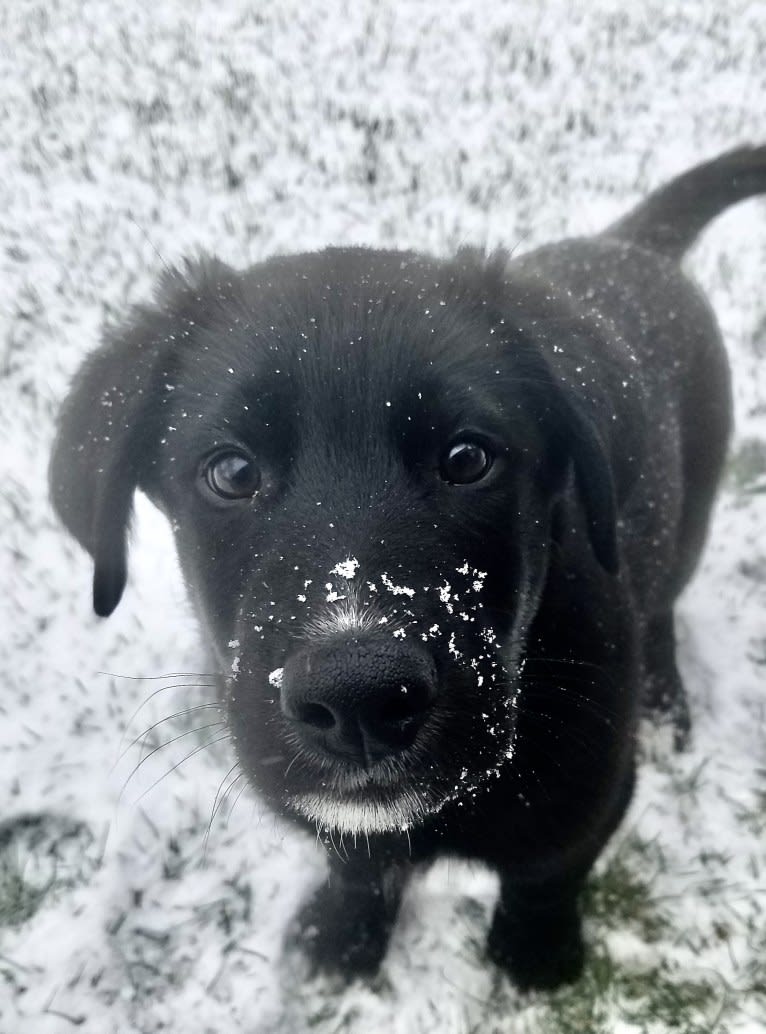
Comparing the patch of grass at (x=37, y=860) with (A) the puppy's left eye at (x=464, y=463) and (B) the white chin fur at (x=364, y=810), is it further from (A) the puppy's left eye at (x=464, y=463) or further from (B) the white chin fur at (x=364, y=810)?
(A) the puppy's left eye at (x=464, y=463)

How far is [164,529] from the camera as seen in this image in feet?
12.8

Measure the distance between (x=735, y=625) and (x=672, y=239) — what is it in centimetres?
160

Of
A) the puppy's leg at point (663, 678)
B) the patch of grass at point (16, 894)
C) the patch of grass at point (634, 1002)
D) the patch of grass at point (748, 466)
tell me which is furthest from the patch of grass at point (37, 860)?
the patch of grass at point (748, 466)

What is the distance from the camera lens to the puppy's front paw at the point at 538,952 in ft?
8.52

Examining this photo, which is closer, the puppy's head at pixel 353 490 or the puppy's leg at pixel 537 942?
the puppy's head at pixel 353 490

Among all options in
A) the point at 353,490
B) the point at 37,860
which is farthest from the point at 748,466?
the point at 37,860

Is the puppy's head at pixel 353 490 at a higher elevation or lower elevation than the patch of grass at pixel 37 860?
higher

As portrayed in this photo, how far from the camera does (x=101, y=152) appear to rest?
577 centimetres

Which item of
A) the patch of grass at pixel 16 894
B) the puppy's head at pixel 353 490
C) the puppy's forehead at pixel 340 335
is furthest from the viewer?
the patch of grass at pixel 16 894

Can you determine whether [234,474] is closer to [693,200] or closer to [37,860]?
[37,860]

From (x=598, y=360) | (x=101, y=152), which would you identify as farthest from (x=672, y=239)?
(x=101, y=152)

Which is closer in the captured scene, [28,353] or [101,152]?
[28,353]

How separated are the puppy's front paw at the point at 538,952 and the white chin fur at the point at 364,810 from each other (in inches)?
43.9

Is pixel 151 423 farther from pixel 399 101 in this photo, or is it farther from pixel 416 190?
pixel 399 101
